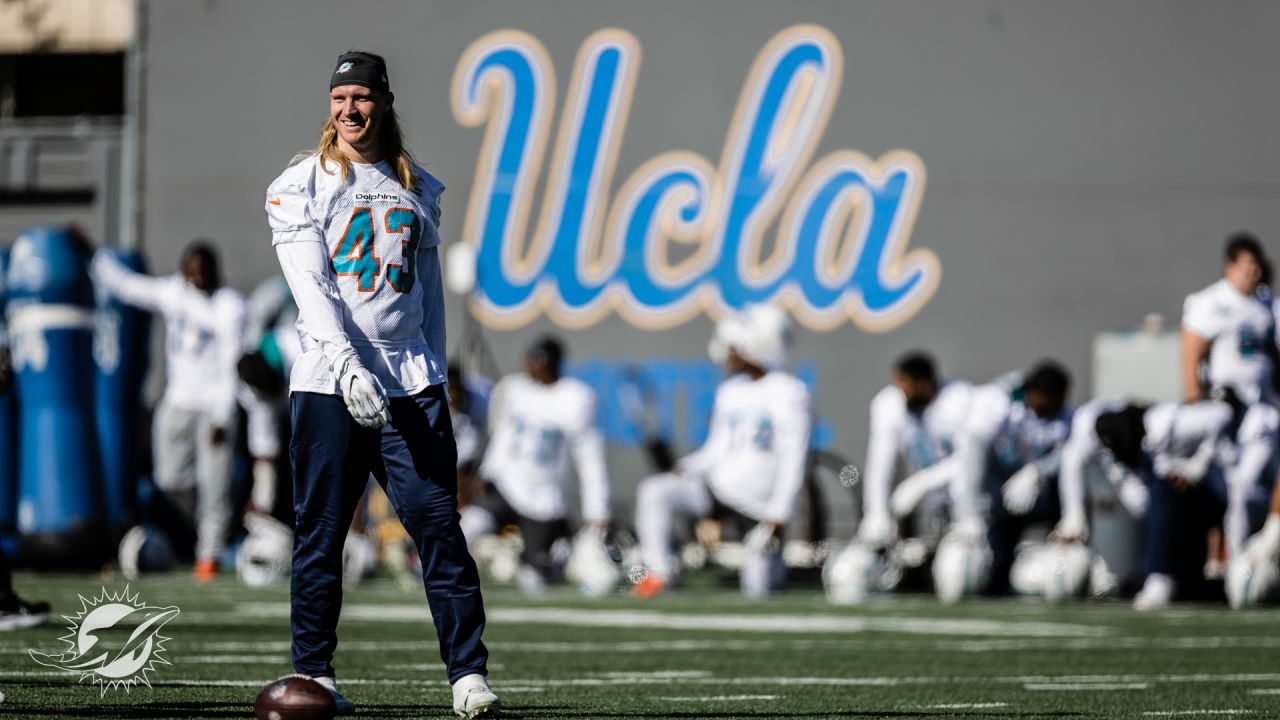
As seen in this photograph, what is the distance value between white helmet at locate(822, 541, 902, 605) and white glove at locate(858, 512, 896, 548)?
62 millimetres

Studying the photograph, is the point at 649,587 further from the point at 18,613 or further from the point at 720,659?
the point at 18,613

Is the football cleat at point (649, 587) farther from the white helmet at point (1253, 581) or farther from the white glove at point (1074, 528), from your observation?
the white helmet at point (1253, 581)

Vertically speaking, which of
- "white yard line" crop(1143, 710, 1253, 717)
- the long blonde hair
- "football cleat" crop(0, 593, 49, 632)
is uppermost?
the long blonde hair

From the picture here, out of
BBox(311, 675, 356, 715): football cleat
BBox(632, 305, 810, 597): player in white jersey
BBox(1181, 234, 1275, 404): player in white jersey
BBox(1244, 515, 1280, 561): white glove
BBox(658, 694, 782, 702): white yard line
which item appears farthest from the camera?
BBox(632, 305, 810, 597): player in white jersey

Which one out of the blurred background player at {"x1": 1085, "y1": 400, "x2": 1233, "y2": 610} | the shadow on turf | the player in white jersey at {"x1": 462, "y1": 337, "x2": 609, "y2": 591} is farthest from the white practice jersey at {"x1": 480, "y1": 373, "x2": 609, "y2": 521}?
the shadow on turf

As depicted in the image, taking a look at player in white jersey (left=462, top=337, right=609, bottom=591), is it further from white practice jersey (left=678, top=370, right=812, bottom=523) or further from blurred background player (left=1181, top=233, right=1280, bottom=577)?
blurred background player (left=1181, top=233, right=1280, bottom=577)

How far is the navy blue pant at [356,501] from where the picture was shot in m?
6.03

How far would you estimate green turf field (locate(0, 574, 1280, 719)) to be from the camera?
6.70m

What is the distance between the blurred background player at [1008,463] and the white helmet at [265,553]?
14.7ft

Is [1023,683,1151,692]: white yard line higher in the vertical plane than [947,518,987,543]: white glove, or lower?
lower

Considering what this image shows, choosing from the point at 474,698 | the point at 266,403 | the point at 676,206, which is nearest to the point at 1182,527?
the point at 266,403

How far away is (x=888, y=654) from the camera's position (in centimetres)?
923

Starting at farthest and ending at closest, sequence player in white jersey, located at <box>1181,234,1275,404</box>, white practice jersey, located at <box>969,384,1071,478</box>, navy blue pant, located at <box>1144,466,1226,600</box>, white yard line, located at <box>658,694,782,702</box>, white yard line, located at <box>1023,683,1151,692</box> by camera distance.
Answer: white practice jersey, located at <box>969,384,1071,478</box>
navy blue pant, located at <box>1144,466,1226,600</box>
player in white jersey, located at <box>1181,234,1275,404</box>
white yard line, located at <box>1023,683,1151,692</box>
white yard line, located at <box>658,694,782,702</box>

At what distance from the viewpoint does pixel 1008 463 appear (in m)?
14.7
